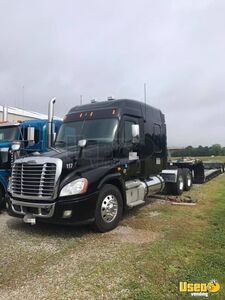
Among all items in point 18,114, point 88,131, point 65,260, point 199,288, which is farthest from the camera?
point 18,114

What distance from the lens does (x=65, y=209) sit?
551 centimetres

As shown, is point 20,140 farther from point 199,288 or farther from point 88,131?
point 199,288

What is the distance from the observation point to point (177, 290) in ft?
12.2

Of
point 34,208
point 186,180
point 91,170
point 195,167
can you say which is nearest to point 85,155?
point 91,170

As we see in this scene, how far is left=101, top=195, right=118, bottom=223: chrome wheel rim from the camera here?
6.07 m

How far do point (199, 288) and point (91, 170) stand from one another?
2.95 m

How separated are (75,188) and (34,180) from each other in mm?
851

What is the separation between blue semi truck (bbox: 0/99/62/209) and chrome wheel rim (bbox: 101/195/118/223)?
230 centimetres

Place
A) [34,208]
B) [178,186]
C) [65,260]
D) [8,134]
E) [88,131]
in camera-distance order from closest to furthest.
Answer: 1. [65,260]
2. [34,208]
3. [88,131]
4. [8,134]
5. [178,186]

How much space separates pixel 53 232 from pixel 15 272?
1879 millimetres

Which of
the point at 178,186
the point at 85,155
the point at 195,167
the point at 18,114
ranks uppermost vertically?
the point at 18,114

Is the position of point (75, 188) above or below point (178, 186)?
above

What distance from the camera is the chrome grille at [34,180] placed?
5.60 meters

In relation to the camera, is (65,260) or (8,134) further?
(8,134)
